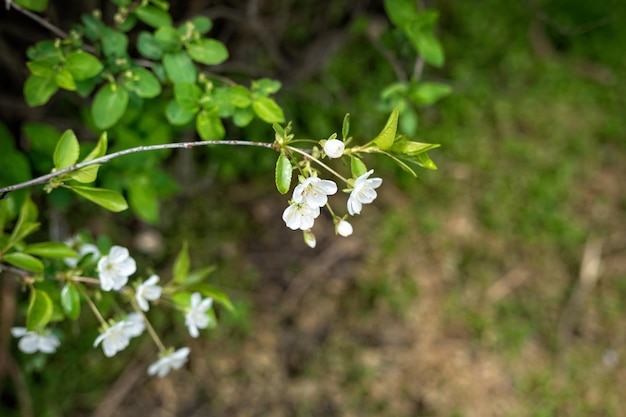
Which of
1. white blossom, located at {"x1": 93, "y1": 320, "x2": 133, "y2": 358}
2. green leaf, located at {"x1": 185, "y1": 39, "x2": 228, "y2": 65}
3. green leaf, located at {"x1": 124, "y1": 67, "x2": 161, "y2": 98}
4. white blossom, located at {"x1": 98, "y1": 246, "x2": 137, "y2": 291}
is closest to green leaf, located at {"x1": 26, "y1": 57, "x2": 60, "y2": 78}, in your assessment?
green leaf, located at {"x1": 124, "y1": 67, "x2": 161, "y2": 98}

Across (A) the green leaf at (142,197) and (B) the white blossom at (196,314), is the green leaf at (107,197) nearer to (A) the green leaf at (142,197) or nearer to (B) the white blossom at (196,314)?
(B) the white blossom at (196,314)

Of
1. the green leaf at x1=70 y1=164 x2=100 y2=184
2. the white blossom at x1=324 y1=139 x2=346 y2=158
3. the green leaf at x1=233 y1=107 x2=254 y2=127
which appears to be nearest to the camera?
the white blossom at x1=324 y1=139 x2=346 y2=158

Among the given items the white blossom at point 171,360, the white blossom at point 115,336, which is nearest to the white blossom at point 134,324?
the white blossom at point 115,336

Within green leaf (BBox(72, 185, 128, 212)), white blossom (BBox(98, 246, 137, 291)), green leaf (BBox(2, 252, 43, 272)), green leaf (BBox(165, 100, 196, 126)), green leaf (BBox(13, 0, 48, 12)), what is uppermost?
green leaf (BBox(13, 0, 48, 12))

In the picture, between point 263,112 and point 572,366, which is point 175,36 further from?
point 572,366

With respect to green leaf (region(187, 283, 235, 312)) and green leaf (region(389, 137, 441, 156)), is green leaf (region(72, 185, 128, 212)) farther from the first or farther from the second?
green leaf (region(389, 137, 441, 156))

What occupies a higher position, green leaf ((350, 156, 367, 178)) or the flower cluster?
green leaf ((350, 156, 367, 178))

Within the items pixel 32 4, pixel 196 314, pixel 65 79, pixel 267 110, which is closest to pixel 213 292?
pixel 196 314
